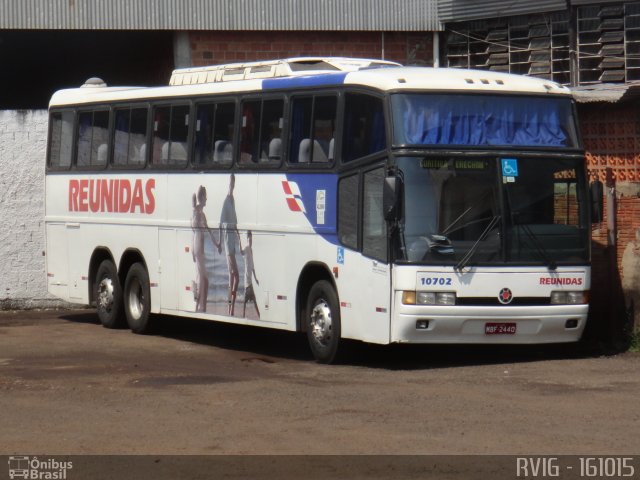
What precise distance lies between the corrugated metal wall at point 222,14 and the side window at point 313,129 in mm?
7995

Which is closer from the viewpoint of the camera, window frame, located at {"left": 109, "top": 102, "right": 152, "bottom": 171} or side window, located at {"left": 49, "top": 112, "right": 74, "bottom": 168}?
window frame, located at {"left": 109, "top": 102, "right": 152, "bottom": 171}

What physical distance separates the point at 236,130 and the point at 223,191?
74 centimetres

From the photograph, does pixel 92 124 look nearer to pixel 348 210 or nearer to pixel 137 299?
pixel 137 299

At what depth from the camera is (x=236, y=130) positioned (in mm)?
16859

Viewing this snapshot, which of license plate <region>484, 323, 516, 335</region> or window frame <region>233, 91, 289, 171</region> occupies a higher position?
window frame <region>233, 91, 289, 171</region>

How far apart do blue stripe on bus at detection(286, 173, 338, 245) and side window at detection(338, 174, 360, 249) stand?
3.4 inches

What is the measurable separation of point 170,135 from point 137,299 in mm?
2453

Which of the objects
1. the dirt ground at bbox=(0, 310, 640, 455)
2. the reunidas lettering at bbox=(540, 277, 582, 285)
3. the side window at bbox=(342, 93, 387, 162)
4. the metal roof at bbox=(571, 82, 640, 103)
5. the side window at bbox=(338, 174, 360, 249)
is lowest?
the dirt ground at bbox=(0, 310, 640, 455)

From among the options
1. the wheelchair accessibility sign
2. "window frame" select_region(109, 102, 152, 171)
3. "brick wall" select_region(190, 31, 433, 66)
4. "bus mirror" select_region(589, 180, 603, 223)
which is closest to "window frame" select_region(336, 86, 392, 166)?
the wheelchair accessibility sign

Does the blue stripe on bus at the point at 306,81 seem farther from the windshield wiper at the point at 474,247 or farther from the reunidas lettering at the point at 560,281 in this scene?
the reunidas lettering at the point at 560,281

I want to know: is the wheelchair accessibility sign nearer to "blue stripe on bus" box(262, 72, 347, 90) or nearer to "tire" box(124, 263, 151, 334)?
"blue stripe on bus" box(262, 72, 347, 90)
